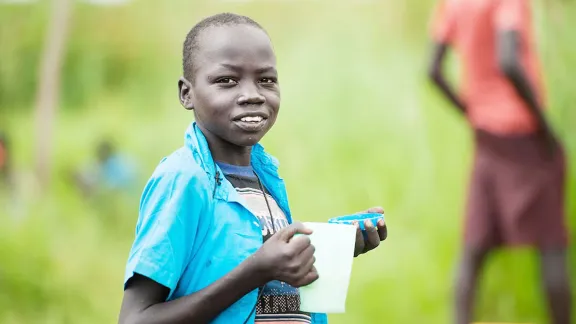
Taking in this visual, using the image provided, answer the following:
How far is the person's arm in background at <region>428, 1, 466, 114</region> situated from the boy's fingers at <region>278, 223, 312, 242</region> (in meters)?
3.09

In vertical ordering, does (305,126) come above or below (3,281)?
above

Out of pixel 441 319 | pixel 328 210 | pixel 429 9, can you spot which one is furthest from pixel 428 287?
pixel 429 9

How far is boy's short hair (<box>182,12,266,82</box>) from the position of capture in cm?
183

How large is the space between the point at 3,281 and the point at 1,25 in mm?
1360

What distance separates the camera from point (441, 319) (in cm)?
499

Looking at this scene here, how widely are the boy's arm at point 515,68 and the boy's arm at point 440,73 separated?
1.46 feet

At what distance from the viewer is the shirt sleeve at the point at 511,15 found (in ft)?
13.6

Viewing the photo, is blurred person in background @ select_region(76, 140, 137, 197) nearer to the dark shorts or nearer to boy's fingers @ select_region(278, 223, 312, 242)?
the dark shorts

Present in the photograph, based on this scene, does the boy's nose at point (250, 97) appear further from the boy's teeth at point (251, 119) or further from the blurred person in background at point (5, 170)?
the blurred person in background at point (5, 170)

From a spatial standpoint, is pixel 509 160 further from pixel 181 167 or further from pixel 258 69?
pixel 181 167

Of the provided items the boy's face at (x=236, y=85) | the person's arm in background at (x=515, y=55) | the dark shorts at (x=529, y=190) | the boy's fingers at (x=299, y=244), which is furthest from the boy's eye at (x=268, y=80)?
the dark shorts at (x=529, y=190)

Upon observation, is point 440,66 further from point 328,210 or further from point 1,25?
point 1,25

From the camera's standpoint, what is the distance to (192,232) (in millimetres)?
1659

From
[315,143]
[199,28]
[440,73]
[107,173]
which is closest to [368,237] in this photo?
[199,28]
